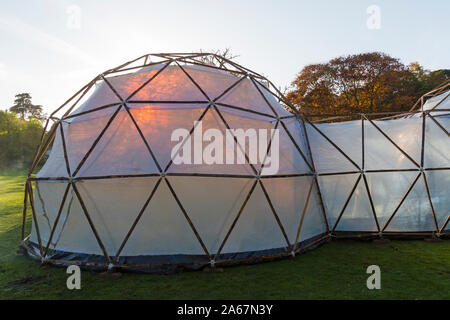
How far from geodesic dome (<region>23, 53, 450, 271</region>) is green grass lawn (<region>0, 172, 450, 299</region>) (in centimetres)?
48

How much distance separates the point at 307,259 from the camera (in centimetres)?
791

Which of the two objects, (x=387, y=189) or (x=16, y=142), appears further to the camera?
(x=16, y=142)

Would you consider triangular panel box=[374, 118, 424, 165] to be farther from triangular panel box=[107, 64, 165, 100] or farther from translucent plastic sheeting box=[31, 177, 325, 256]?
triangular panel box=[107, 64, 165, 100]

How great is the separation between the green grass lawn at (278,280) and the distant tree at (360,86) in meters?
22.2

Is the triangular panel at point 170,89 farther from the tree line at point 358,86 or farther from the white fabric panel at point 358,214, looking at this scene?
the tree line at point 358,86

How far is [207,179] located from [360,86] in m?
26.0

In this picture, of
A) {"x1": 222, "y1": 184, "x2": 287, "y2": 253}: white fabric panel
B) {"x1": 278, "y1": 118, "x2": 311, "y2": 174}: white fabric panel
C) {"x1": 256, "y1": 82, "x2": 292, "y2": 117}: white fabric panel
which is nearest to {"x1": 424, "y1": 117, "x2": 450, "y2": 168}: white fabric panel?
{"x1": 278, "y1": 118, "x2": 311, "y2": 174}: white fabric panel

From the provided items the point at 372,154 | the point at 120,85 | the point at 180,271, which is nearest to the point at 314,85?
the point at 372,154

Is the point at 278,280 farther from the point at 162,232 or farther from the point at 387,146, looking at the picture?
the point at 387,146

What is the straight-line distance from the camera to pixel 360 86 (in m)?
28.3

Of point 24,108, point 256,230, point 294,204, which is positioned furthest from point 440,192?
point 24,108

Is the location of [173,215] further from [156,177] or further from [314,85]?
[314,85]

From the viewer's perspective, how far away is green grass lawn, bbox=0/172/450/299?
5828mm

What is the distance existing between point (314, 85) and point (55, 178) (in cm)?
2756
